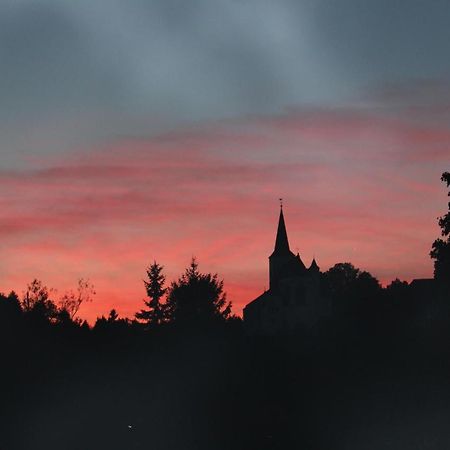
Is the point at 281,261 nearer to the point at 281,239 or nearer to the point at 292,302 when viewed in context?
the point at 281,239

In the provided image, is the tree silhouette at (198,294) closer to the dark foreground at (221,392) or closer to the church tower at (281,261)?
the church tower at (281,261)

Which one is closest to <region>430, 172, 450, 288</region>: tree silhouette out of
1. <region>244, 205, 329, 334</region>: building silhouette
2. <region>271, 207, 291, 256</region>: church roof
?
<region>244, 205, 329, 334</region>: building silhouette

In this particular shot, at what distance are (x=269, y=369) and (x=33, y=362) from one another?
19248mm

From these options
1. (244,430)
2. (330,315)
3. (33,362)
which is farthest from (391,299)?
(244,430)

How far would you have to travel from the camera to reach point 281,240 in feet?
615

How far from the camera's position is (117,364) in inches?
3770

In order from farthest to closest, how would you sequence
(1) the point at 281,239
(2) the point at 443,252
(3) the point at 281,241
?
1. (1) the point at 281,239
2. (3) the point at 281,241
3. (2) the point at 443,252

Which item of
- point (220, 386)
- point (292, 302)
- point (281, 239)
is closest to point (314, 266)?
point (292, 302)

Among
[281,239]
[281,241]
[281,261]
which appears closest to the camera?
[281,261]

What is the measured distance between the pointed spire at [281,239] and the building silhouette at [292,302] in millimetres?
4594

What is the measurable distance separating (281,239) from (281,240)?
0.69 ft

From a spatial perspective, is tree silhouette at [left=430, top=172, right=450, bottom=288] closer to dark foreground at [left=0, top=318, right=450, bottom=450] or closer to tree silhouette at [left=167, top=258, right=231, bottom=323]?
dark foreground at [left=0, top=318, right=450, bottom=450]

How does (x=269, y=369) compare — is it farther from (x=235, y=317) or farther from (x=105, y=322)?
(x=235, y=317)

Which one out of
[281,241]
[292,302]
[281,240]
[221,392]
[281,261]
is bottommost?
[221,392]
